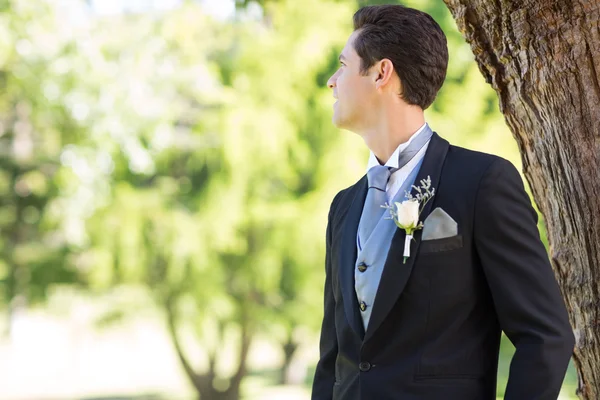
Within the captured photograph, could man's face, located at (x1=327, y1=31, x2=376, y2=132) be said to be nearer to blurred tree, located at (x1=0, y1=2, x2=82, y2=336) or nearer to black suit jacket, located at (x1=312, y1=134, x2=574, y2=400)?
black suit jacket, located at (x1=312, y1=134, x2=574, y2=400)

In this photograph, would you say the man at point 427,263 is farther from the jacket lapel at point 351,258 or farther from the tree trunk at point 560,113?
the tree trunk at point 560,113

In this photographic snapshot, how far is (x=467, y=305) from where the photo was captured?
1.80 metres

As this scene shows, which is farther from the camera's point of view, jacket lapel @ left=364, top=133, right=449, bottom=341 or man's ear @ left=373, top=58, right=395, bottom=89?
Result: man's ear @ left=373, top=58, right=395, bottom=89

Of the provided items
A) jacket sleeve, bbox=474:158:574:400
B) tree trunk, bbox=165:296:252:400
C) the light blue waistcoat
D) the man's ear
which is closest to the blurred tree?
tree trunk, bbox=165:296:252:400

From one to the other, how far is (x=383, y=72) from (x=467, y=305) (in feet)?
2.04

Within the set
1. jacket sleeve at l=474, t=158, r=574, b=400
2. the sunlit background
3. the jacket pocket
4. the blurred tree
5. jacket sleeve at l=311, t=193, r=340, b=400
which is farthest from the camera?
the sunlit background

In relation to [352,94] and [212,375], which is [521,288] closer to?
[352,94]

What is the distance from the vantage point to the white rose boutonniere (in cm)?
180

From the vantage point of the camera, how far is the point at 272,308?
37.3ft

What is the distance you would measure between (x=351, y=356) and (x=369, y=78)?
2.29 feet

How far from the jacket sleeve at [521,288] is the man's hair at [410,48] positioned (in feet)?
1.10

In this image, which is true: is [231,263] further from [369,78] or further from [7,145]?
[369,78]

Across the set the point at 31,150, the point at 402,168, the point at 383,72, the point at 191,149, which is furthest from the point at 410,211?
the point at 31,150

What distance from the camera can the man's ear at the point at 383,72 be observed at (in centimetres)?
200
